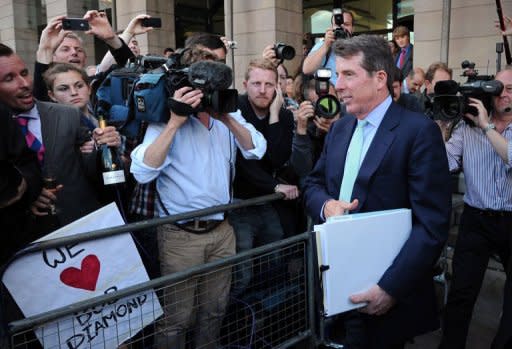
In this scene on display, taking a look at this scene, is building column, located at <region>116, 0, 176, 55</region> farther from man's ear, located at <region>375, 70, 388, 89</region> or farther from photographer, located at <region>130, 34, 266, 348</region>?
man's ear, located at <region>375, 70, 388, 89</region>

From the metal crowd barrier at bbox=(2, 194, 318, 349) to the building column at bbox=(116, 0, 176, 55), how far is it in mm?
9049

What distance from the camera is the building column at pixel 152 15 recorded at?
11.1 metres

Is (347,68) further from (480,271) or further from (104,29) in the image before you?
(104,29)

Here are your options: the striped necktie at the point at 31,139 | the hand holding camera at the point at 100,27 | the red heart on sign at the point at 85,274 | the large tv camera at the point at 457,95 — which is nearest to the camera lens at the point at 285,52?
the large tv camera at the point at 457,95

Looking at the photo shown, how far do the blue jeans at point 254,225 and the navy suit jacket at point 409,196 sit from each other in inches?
47.5

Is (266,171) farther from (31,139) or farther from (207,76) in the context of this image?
(31,139)

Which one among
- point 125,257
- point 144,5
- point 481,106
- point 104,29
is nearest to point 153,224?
point 125,257

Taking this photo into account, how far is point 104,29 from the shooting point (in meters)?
3.59

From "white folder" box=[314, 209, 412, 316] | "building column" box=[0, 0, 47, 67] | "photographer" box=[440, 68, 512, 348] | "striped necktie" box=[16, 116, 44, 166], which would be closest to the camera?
"white folder" box=[314, 209, 412, 316]

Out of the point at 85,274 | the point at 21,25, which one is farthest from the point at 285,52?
the point at 21,25

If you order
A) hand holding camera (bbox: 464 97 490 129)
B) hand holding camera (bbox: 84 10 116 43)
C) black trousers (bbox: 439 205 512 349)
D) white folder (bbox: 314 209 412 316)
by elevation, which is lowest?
black trousers (bbox: 439 205 512 349)

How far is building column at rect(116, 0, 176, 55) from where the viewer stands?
11.1 m

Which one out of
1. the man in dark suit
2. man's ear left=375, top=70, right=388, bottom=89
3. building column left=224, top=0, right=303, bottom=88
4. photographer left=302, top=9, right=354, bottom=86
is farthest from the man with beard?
building column left=224, top=0, right=303, bottom=88

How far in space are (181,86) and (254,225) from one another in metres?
1.23
